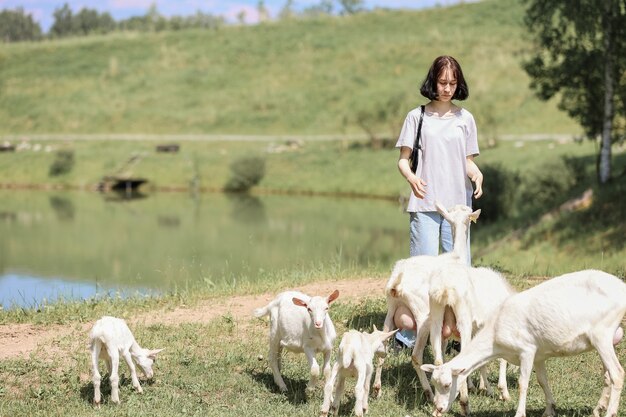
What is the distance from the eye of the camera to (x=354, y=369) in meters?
6.53

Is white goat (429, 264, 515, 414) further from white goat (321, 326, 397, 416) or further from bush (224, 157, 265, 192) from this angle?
bush (224, 157, 265, 192)

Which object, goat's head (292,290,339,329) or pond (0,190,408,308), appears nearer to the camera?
goat's head (292,290,339,329)

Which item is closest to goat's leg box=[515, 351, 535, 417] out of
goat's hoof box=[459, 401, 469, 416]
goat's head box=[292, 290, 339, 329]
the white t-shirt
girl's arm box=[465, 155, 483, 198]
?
goat's hoof box=[459, 401, 469, 416]

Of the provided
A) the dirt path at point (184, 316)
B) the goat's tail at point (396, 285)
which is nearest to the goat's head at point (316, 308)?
the goat's tail at point (396, 285)

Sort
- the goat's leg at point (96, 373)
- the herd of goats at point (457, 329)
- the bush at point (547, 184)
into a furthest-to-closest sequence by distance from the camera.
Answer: the bush at point (547, 184) → the goat's leg at point (96, 373) → the herd of goats at point (457, 329)

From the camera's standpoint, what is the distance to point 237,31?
248ft

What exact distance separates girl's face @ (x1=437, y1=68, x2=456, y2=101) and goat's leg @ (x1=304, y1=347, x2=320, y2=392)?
278 cm

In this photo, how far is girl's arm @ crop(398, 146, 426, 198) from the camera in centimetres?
781

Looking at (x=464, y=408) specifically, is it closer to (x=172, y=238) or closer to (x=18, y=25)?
(x=172, y=238)

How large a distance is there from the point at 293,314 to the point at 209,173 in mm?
39309

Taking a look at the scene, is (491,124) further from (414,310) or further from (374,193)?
(414,310)

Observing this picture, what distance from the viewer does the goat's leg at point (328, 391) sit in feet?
20.8

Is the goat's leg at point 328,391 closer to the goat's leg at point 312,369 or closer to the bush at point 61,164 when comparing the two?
the goat's leg at point 312,369

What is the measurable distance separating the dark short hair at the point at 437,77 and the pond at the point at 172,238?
602 centimetres
